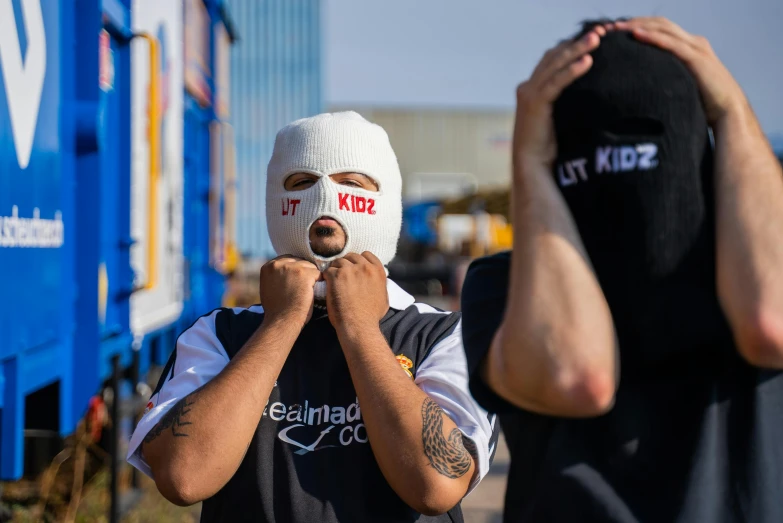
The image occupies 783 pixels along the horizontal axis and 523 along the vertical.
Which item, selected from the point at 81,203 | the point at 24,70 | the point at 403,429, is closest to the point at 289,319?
the point at 403,429

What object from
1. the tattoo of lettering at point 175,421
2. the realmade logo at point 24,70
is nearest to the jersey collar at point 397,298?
the tattoo of lettering at point 175,421

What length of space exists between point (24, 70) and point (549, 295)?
1.90 metres

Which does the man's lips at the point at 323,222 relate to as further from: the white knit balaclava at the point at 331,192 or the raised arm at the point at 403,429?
the raised arm at the point at 403,429

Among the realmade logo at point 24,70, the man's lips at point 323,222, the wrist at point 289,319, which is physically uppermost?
the realmade logo at point 24,70

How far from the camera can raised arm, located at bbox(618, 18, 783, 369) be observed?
1126 millimetres

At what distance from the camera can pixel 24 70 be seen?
2504 mm

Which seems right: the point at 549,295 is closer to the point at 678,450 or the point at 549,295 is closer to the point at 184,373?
the point at 678,450

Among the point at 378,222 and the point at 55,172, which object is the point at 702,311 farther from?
the point at 55,172

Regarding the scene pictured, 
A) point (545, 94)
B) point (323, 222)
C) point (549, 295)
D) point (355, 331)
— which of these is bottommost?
point (355, 331)

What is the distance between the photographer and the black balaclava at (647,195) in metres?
1.17

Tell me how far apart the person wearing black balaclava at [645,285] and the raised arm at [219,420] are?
60cm

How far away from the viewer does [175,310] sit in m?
5.12

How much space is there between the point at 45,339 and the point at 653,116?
7.15 feet

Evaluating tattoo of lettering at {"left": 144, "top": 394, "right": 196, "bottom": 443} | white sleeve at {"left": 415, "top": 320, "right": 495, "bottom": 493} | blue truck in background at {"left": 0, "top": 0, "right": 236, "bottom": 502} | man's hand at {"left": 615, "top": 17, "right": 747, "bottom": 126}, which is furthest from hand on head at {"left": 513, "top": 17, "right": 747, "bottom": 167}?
blue truck in background at {"left": 0, "top": 0, "right": 236, "bottom": 502}
